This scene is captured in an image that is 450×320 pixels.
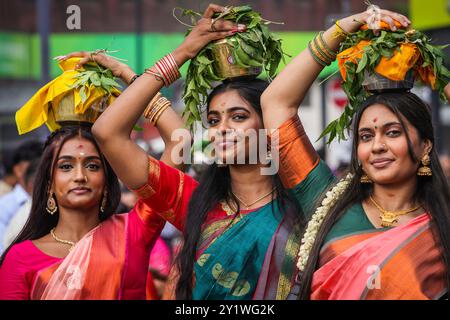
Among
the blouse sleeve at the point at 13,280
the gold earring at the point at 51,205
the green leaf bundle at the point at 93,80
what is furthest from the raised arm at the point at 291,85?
the blouse sleeve at the point at 13,280

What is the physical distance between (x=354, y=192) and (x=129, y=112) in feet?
3.84

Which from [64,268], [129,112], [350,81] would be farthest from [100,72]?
[350,81]

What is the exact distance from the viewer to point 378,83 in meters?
4.36

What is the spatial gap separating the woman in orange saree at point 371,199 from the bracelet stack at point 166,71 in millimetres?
495

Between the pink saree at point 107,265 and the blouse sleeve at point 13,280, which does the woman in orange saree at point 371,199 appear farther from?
the blouse sleeve at point 13,280

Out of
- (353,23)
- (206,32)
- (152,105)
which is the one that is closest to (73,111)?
(152,105)

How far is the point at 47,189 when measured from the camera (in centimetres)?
512

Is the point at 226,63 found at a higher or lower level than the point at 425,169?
higher

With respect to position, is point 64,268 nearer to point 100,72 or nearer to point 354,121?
point 100,72

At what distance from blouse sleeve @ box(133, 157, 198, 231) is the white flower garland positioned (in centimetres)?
75

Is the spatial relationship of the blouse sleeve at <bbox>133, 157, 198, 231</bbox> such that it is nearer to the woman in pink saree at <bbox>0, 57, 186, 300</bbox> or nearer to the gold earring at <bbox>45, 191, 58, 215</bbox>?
the woman in pink saree at <bbox>0, 57, 186, 300</bbox>

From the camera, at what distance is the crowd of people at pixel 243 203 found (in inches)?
166

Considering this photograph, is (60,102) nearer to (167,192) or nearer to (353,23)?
(167,192)

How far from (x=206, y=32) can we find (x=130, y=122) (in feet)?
1.96
